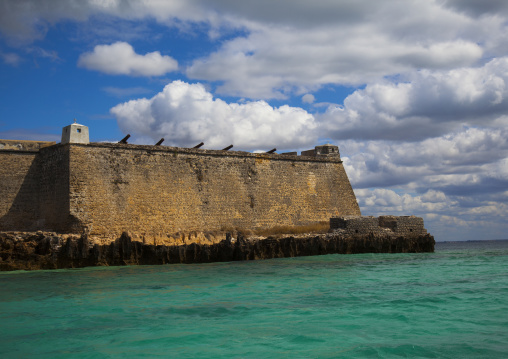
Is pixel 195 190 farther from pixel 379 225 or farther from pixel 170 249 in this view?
pixel 379 225

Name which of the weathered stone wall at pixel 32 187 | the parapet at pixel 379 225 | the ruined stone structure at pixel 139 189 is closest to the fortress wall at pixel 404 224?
the parapet at pixel 379 225

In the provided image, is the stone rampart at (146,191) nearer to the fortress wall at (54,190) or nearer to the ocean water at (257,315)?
the fortress wall at (54,190)

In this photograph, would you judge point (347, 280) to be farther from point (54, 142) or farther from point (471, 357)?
point (54, 142)

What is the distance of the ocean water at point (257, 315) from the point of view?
23.6ft

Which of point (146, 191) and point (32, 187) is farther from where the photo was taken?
point (146, 191)

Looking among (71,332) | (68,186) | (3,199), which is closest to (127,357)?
(71,332)

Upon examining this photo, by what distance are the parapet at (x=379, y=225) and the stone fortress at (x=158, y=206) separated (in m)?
0.05

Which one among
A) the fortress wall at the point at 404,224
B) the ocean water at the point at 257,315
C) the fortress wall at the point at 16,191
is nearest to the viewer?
the ocean water at the point at 257,315

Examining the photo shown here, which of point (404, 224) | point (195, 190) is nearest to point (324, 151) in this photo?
point (404, 224)

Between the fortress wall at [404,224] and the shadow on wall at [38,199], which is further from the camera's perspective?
the fortress wall at [404,224]

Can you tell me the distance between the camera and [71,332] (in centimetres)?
834

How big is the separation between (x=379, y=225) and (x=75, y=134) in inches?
639

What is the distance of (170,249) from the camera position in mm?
20703

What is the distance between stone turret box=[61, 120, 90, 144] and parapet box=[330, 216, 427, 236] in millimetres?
12631
